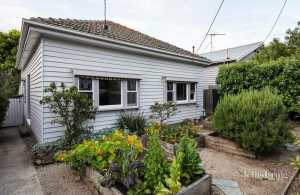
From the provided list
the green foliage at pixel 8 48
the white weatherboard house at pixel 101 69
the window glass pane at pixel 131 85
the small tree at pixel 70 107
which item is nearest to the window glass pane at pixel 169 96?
the white weatherboard house at pixel 101 69

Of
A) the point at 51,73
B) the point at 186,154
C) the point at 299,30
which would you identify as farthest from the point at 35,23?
the point at 299,30

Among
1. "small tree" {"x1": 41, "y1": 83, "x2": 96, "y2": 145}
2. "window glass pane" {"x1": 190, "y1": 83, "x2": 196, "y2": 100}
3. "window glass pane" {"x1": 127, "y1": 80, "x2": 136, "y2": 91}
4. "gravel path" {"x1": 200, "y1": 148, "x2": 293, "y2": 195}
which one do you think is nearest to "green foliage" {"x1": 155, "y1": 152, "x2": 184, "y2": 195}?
"gravel path" {"x1": 200, "y1": 148, "x2": 293, "y2": 195}

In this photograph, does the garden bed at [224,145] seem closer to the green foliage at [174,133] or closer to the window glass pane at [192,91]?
the green foliage at [174,133]

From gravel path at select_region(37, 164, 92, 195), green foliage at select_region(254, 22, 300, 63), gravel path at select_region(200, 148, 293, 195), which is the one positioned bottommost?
gravel path at select_region(37, 164, 92, 195)

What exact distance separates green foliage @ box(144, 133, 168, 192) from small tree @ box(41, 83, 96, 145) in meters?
2.87

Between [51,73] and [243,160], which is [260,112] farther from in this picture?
[51,73]

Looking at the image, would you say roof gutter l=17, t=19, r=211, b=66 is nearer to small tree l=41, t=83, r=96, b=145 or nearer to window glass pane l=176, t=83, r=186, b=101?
window glass pane l=176, t=83, r=186, b=101

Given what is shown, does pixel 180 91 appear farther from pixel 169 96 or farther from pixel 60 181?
pixel 60 181

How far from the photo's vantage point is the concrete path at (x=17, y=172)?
10.8ft

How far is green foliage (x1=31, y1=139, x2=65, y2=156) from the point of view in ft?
15.2

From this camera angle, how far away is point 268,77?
27.3 ft

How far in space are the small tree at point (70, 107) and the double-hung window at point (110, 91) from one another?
35.4 inches

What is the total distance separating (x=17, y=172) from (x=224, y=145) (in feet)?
18.1

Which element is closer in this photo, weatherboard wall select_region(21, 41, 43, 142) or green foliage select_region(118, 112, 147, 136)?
weatherboard wall select_region(21, 41, 43, 142)
